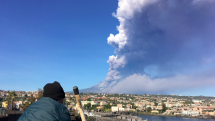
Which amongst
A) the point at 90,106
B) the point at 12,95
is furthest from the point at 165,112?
the point at 12,95

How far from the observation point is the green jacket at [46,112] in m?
1.37

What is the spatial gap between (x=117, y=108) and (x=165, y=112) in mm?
39296

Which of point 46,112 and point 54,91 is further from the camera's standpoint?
point 54,91

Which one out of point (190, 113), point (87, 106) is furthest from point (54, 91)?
point (190, 113)

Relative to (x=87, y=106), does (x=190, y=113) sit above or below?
below

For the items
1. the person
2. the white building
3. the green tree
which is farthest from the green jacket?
the white building

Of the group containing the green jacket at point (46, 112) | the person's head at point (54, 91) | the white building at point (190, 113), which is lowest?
the white building at point (190, 113)

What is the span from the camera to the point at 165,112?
451 ft

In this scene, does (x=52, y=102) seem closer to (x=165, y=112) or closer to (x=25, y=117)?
(x=25, y=117)

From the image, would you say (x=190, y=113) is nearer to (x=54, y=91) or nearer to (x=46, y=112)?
(x=54, y=91)

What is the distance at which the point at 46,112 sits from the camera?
1.38 m

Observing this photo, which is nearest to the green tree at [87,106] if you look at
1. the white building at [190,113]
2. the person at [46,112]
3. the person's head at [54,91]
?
the white building at [190,113]

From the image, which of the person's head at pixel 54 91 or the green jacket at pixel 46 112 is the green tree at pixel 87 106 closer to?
the person's head at pixel 54 91

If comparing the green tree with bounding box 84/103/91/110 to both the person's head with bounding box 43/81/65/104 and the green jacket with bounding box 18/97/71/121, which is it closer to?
the person's head with bounding box 43/81/65/104
